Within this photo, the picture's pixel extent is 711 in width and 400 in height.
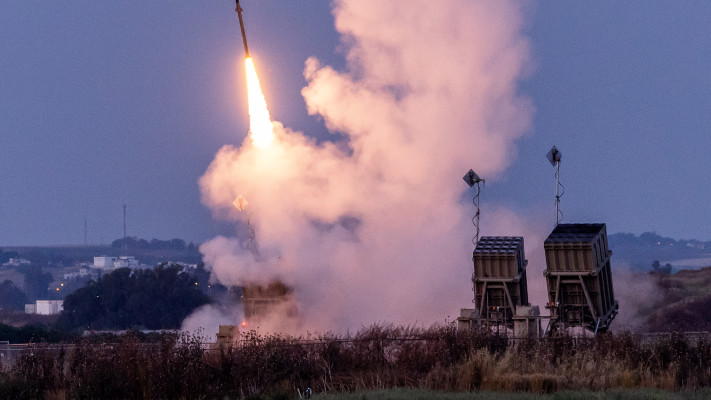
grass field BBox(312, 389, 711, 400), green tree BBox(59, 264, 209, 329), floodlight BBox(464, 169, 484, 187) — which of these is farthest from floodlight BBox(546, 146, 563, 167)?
green tree BBox(59, 264, 209, 329)

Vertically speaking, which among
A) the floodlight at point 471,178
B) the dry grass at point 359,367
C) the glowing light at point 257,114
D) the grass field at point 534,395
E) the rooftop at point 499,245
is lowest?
the grass field at point 534,395

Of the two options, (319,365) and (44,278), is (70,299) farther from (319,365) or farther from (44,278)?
(44,278)

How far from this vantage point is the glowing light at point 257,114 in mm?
46375

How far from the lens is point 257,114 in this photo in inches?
1911

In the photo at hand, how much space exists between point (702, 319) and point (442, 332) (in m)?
29.1

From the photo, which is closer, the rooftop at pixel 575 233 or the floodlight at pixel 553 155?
the rooftop at pixel 575 233

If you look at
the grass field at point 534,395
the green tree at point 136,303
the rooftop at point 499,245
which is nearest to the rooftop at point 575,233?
the rooftop at point 499,245

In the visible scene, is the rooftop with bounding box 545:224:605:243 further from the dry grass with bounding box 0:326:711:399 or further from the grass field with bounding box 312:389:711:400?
the grass field with bounding box 312:389:711:400

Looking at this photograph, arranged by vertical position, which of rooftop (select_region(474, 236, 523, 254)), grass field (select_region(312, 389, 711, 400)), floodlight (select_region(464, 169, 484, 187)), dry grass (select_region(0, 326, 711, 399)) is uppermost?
floodlight (select_region(464, 169, 484, 187))

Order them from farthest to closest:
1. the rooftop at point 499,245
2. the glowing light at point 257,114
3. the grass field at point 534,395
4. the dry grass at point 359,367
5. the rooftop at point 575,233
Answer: the glowing light at point 257,114 → the rooftop at point 499,245 → the rooftop at point 575,233 → the dry grass at point 359,367 → the grass field at point 534,395

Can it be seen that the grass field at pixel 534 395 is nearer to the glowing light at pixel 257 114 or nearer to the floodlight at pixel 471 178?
the floodlight at pixel 471 178

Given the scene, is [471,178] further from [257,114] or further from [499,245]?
→ [257,114]

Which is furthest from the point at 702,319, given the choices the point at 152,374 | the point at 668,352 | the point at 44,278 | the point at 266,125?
the point at 44,278

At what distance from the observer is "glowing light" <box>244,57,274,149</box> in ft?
152
